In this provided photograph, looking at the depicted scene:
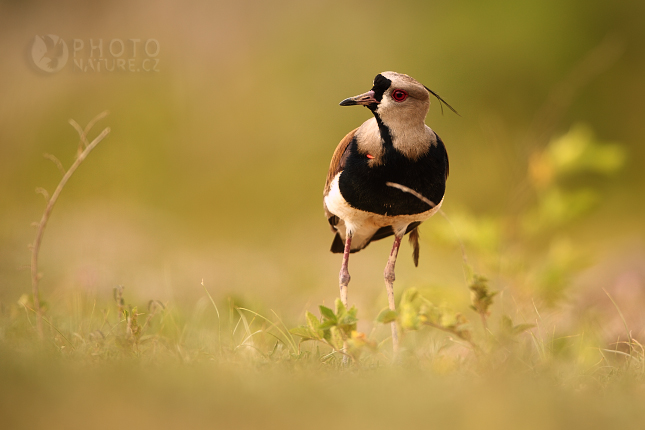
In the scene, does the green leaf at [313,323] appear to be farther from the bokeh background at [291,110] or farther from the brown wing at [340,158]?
the bokeh background at [291,110]

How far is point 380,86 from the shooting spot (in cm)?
364

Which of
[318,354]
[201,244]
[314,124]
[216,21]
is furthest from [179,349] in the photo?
[216,21]

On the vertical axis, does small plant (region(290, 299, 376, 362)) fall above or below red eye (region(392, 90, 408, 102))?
below

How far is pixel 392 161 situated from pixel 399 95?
1.32 feet

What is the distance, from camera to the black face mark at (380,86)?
3615mm

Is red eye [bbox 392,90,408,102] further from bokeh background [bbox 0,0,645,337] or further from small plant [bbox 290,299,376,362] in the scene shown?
bokeh background [bbox 0,0,645,337]

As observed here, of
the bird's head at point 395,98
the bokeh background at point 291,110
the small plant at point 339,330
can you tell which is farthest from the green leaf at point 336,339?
the bokeh background at point 291,110

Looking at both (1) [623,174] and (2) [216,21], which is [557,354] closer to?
(1) [623,174]

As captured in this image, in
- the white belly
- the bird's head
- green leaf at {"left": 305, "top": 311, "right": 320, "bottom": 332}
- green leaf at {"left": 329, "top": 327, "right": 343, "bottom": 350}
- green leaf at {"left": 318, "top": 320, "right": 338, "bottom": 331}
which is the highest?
the bird's head

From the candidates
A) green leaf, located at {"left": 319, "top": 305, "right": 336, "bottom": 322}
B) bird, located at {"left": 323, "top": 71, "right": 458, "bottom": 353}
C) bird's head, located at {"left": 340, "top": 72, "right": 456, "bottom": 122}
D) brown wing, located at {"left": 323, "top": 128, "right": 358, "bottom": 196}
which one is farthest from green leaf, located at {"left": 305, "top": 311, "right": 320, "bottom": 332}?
bird's head, located at {"left": 340, "top": 72, "right": 456, "bottom": 122}

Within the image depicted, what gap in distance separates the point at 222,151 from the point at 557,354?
31.8 feet

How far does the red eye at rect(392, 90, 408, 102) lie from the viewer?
3.63 m

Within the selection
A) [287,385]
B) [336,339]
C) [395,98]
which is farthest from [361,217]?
[287,385]

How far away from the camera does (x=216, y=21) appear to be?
1272 cm
